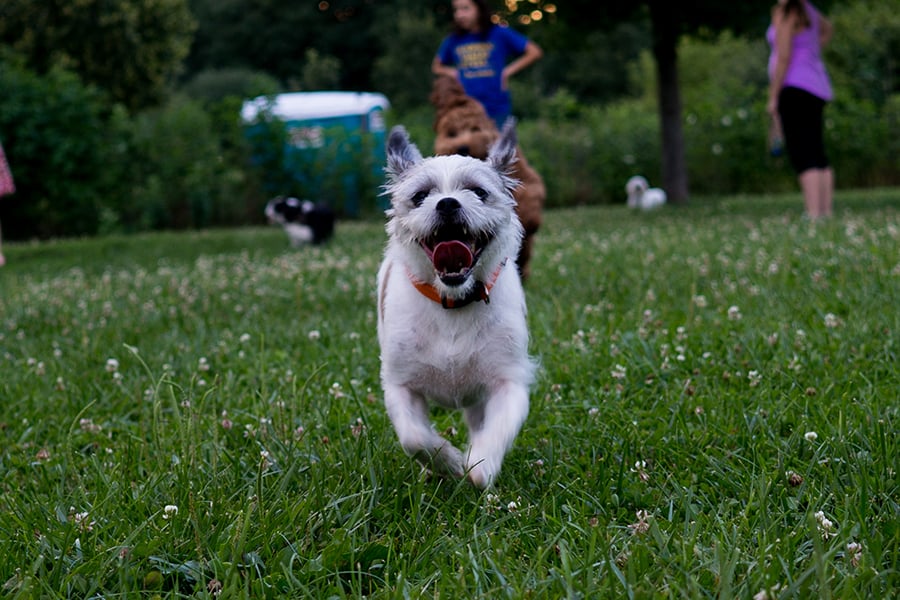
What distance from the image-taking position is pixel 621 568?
7.32ft

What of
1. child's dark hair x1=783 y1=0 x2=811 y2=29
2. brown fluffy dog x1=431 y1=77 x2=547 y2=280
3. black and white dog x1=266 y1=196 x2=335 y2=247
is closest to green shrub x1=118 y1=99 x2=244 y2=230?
black and white dog x1=266 y1=196 x2=335 y2=247

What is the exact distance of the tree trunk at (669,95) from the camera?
1684cm

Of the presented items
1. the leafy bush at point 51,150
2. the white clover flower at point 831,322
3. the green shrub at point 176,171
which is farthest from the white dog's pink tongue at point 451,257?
the green shrub at point 176,171

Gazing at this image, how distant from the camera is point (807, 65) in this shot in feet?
33.8

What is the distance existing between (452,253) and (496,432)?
1.94 feet

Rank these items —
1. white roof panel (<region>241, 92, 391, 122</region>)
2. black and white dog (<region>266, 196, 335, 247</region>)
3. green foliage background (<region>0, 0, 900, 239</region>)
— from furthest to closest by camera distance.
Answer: white roof panel (<region>241, 92, 391, 122</region>) < green foliage background (<region>0, 0, 900, 239</region>) < black and white dog (<region>266, 196, 335, 247</region>)

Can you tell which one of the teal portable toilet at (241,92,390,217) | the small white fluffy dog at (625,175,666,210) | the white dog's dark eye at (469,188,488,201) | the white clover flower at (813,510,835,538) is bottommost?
the small white fluffy dog at (625,175,666,210)

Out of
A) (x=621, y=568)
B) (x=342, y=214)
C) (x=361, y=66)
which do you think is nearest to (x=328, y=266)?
(x=621, y=568)

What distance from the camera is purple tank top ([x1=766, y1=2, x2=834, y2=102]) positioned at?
10.2m

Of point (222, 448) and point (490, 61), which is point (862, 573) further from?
point (490, 61)

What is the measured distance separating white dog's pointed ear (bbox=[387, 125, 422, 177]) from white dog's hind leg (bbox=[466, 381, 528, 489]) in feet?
3.02

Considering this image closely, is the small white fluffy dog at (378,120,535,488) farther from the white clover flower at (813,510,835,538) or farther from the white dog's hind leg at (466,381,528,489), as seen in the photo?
the white clover flower at (813,510,835,538)

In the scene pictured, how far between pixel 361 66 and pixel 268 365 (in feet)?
176

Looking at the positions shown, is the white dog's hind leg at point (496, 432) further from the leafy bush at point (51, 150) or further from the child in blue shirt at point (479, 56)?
the leafy bush at point (51, 150)
